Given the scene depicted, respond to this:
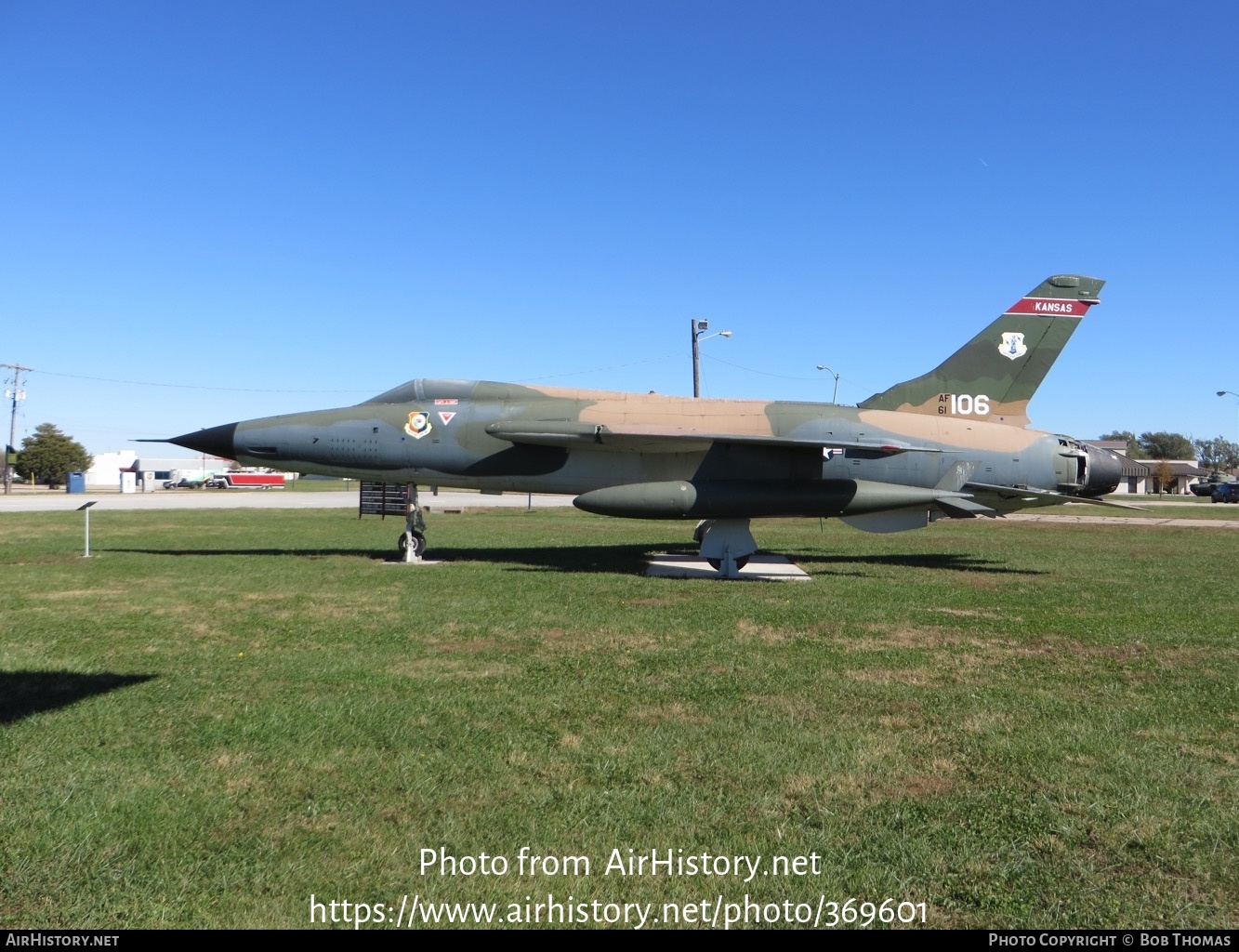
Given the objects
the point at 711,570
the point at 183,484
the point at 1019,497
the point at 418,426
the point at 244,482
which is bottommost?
the point at 711,570

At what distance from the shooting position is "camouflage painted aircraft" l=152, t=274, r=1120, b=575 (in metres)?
14.6

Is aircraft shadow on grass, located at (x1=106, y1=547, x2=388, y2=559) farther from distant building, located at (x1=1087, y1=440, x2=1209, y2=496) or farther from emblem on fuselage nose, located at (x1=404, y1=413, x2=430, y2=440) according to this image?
distant building, located at (x1=1087, y1=440, x2=1209, y2=496)

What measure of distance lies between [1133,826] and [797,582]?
9384 millimetres

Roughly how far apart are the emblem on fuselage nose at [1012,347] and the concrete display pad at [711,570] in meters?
5.85

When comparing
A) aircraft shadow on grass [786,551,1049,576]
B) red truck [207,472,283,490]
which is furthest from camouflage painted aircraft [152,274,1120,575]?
red truck [207,472,283,490]

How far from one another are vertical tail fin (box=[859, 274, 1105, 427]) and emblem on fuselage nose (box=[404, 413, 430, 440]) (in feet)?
27.5

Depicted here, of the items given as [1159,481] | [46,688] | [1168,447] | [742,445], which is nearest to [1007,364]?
[742,445]

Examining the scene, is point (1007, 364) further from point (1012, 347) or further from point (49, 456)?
point (49, 456)

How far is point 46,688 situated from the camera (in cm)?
641

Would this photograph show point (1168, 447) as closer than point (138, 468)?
No

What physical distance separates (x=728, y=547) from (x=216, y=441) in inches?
386

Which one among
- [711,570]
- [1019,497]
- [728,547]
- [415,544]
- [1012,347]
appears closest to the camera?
[728,547]
